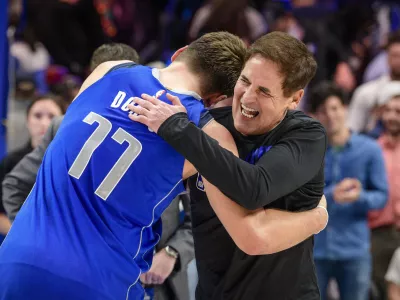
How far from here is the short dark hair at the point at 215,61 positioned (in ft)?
10.5

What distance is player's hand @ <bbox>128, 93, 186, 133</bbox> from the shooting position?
2912 mm

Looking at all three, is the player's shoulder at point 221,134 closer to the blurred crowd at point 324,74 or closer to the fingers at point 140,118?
the fingers at point 140,118

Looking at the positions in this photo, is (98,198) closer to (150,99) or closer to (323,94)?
(150,99)

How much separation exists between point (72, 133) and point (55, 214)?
0.34 m

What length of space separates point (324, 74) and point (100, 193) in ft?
20.0

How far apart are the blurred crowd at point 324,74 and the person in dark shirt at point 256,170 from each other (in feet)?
2.90

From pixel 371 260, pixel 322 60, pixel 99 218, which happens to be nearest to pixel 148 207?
pixel 99 218

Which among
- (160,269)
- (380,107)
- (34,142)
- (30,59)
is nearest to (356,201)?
(380,107)

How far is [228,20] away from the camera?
8000 millimetres

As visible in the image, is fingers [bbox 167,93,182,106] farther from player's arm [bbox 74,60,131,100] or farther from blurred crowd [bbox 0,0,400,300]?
blurred crowd [bbox 0,0,400,300]

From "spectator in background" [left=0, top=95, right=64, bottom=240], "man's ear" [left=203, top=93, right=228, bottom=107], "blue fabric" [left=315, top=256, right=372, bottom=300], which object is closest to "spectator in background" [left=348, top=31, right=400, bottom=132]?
"blue fabric" [left=315, top=256, right=372, bottom=300]

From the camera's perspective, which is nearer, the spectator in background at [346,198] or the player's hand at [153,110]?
the player's hand at [153,110]

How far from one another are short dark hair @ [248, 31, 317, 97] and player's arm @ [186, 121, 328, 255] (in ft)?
1.10

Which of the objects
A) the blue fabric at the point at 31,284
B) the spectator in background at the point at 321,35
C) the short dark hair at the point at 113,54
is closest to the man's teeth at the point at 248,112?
the blue fabric at the point at 31,284
